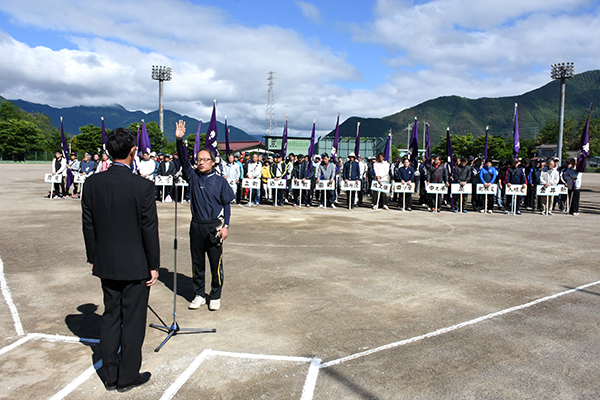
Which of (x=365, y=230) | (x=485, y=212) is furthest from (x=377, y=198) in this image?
(x=365, y=230)

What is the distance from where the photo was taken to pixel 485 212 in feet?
56.2

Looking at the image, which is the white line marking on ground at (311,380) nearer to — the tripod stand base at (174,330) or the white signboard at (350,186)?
the tripod stand base at (174,330)

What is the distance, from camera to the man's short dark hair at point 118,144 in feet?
11.4

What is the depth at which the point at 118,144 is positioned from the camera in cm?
348

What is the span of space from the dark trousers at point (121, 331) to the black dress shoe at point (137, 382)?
1.1 inches

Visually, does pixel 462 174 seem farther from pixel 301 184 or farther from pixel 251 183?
pixel 251 183

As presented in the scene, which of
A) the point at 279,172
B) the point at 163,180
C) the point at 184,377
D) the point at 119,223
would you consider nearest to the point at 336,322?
the point at 184,377

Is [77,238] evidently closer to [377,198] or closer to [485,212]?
[377,198]

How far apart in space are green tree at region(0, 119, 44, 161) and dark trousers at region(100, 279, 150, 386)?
290ft

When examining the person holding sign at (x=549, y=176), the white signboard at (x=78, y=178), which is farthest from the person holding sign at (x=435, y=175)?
the white signboard at (x=78, y=178)

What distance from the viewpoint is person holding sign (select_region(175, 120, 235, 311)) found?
539 cm

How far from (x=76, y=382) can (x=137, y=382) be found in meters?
0.56

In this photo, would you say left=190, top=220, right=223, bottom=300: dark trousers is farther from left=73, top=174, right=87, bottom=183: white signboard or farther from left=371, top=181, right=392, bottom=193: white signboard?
left=73, top=174, right=87, bottom=183: white signboard

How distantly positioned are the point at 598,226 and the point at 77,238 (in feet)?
51.5
